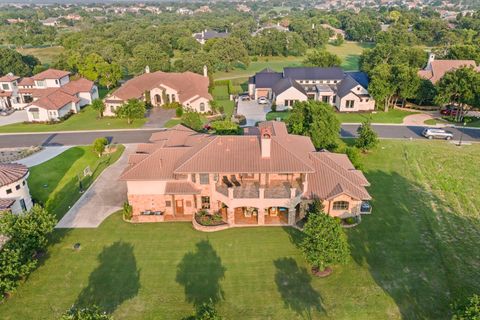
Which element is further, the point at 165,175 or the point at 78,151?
the point at 78,151

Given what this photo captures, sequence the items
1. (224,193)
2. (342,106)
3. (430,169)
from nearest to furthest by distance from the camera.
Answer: (224,193) → (430,169) → (342,106)

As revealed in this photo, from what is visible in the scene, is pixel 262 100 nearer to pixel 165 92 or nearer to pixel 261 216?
pixel 165 92

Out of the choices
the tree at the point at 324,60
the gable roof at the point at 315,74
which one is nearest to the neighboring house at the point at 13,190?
the gable roof at the point at 315,74

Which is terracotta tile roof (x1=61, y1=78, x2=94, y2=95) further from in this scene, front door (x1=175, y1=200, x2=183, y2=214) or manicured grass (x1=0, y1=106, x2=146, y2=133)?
front door (x1=175, y1=200, x2=183, y2=214)

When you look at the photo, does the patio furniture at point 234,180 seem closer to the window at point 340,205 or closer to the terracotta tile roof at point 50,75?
the window at point 340,205

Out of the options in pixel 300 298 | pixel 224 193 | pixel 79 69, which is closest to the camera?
pixel 300 298

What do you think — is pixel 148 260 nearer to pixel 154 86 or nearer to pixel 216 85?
pixel 154 86

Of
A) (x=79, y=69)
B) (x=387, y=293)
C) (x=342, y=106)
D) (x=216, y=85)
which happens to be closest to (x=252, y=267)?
(x=387, y=293)

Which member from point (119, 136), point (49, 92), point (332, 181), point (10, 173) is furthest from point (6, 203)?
point (49, 92)
